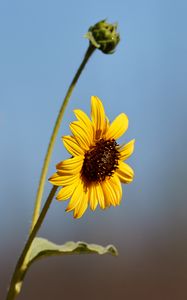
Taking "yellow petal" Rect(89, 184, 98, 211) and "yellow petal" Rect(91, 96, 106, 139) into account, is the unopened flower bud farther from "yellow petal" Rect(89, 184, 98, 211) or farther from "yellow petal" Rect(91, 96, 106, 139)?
"yellow petal" Rect(89, 184, 98, 211)

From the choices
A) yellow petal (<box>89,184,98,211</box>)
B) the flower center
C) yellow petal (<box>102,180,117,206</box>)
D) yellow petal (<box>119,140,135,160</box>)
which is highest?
yellow petal (<box>119,140,135,160</box>)

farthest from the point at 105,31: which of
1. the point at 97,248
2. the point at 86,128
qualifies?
the point at 97,248

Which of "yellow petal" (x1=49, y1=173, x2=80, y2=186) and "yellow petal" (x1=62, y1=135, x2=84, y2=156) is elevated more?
"yellow petal" (x1=62, y1=135, x2=84, y2=156)

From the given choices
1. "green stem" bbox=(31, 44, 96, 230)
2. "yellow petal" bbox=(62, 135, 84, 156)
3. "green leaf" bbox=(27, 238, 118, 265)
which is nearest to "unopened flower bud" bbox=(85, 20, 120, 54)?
"green stem" bbox=(31, 44, 96, 230)

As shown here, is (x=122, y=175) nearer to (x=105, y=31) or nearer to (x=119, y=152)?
(x=119, y=152)

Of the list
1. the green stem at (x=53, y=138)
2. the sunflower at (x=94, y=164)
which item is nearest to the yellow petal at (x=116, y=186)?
the sunflower at (x=94, y=164)

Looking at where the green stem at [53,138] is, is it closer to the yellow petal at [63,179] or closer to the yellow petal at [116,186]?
the yellow petal at [63,179]

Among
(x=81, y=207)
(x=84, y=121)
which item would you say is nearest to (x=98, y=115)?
(x=84, y=121)

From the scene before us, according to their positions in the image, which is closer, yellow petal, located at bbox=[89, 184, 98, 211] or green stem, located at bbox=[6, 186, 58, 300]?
green stem, located at bbox=[6, 186, 58, 300]

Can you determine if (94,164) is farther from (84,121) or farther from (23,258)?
(23,258)
